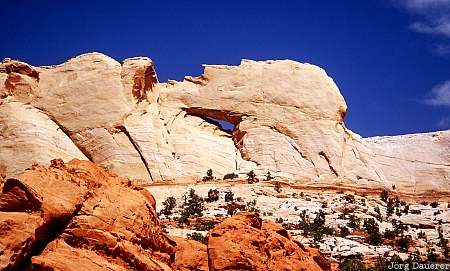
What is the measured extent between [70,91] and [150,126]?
627cm

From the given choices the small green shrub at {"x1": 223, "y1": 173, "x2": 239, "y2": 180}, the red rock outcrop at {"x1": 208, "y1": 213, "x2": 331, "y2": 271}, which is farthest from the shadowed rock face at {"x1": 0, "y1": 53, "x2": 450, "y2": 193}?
the red rock outcrop at {"x1": 208, "y1": 213, "x2": 331, "y2": 271}

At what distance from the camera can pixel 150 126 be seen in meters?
51.0

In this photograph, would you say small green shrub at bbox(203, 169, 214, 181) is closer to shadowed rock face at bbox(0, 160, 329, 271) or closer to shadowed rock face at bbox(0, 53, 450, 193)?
shadowed rock face at bbox(0, 53, 450, 193)

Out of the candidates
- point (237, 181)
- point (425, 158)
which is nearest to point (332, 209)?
point (237, 181)

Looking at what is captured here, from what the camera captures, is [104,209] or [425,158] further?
[425,158]

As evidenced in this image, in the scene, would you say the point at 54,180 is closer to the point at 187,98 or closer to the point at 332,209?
the point at 332,209

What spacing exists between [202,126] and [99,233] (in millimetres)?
39897

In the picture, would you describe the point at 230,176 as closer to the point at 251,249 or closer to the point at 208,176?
the point at 208,176

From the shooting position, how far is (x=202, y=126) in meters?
54.3

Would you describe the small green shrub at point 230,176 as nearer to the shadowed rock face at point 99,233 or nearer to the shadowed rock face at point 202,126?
the shadowed rock face at point 202,126

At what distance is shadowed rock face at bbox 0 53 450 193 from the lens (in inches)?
1948

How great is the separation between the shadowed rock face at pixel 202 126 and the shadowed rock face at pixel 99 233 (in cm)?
3098

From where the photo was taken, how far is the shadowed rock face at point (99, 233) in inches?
530

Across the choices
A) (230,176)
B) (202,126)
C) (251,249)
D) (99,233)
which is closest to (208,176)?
(230,176)
